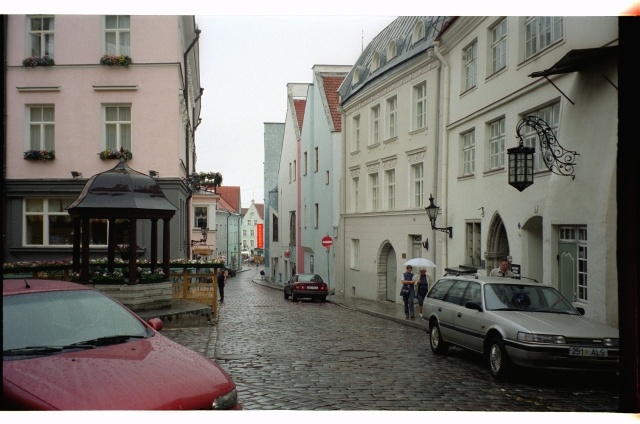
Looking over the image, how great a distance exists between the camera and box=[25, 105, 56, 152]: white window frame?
11.4 m

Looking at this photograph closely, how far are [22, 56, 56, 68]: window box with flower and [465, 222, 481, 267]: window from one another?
33.4 feet

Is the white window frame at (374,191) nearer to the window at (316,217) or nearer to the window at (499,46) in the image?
the window at (316,217)

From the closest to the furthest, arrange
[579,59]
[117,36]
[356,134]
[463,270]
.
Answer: [579,59] < [117,36] < [463,270] < [356,134]

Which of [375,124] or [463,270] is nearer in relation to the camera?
[463,270]

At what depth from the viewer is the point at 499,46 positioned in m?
14.1

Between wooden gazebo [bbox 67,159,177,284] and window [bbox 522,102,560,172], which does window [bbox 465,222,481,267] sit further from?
wooden gazebo [bbox 67,159,177,284]

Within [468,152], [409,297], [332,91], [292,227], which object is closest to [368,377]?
[409,297]

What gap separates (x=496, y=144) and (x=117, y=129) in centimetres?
830

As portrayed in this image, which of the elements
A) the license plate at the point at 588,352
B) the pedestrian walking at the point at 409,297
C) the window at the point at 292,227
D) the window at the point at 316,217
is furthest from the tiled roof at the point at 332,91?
the license plate at the point at 588,352

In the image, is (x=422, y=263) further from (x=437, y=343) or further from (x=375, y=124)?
(x=375, y=124)

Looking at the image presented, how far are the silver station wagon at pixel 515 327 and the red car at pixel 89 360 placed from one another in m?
4.18

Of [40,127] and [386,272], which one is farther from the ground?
[40,127]
